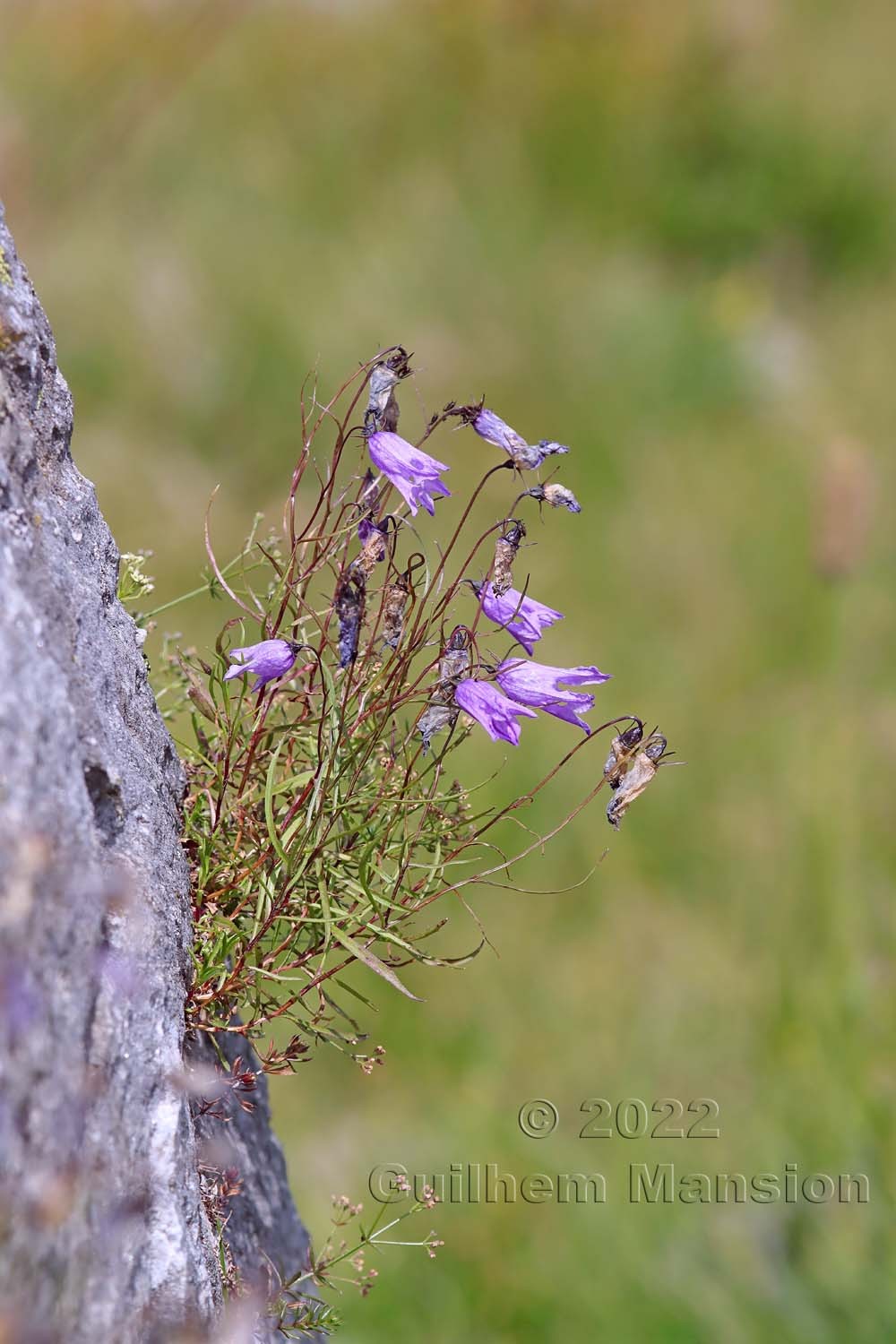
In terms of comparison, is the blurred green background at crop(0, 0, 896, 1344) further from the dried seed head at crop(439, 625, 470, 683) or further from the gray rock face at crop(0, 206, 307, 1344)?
the gray rock face at crop(0, 206, 307, 1344)

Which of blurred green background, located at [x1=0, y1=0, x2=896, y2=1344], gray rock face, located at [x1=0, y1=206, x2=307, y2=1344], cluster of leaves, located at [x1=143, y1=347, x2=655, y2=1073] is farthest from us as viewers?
blurred green background, located at [x1=0, y1=0, x2=896, y2=1344]

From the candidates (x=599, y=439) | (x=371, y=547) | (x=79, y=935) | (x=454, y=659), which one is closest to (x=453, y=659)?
(x=454, y=659)

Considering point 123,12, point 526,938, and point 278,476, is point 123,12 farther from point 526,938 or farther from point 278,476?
point 526,938

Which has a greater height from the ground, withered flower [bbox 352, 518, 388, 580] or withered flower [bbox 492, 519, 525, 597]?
withered flower [bbox 492, 519, 525, 597]

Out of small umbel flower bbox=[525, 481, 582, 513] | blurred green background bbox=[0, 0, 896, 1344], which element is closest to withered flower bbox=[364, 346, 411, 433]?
small umbel flower bbox=[525, 481, 582, 513]

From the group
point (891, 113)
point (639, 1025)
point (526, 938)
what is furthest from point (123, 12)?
point (639, 1025)
